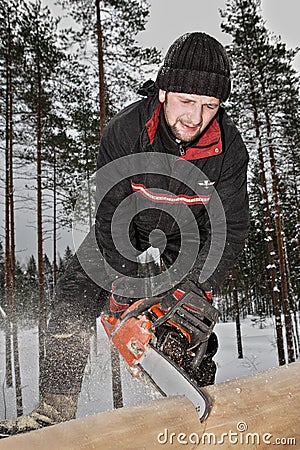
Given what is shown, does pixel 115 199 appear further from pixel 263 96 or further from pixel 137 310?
pixel 263 96

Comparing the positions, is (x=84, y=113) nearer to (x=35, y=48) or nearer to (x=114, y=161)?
(x=35, y=48)

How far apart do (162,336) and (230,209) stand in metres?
0.97

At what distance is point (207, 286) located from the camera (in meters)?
2.45

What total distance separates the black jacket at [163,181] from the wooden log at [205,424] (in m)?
0.79

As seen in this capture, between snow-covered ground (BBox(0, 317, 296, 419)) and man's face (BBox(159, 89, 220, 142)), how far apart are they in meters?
4.88

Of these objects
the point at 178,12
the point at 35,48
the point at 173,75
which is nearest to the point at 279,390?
the point at 173,75

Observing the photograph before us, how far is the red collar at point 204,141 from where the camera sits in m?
2.64

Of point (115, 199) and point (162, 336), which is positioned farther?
point (115, 199)

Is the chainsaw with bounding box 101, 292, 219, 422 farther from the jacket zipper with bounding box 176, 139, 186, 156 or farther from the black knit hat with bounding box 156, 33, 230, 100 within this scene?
the black knit hat with bounding box 156, 33, 230, 100

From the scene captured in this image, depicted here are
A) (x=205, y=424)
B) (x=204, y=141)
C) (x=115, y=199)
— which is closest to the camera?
(x=205, y=424)
